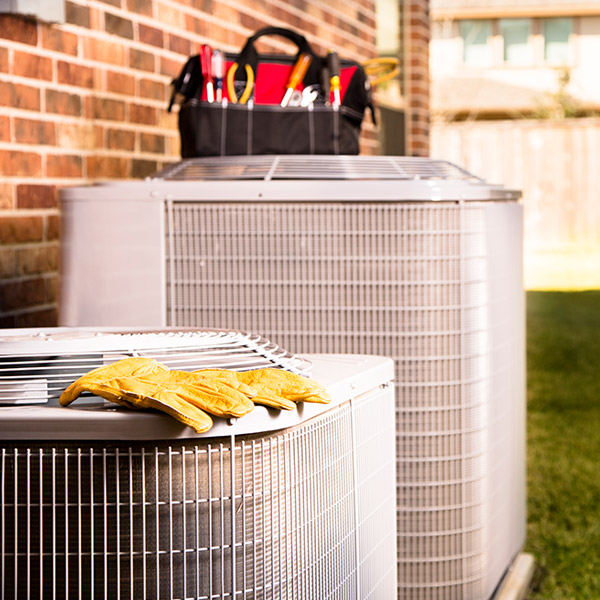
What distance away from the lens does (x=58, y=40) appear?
3.12 metres

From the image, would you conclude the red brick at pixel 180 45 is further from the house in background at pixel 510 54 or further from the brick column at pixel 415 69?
the house in background at pixel 510 54

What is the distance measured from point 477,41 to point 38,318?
2569cm

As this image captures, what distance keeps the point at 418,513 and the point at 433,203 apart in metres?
0.75

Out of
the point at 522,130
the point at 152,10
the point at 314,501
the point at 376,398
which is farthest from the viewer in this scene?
the point at 522,130

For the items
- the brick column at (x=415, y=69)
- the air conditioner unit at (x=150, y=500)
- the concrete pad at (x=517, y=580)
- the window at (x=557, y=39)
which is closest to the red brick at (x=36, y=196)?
the air conditioner unit at (x=150, y=500)

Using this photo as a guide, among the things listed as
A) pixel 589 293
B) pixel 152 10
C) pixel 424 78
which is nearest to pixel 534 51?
pixel 589 293

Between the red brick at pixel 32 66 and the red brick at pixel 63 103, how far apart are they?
0.05 metres

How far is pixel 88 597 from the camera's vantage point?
154 cm

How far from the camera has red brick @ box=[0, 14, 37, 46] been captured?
288 centimetres

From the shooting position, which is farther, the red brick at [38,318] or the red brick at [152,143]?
the red brick at [152,143]

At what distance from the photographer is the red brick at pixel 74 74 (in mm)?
3148

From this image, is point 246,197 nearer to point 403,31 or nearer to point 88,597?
point 88,597

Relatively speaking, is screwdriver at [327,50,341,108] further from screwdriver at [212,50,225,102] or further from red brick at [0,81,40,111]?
red brick at [0,81,40,111]

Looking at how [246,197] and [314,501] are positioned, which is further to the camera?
[246,197]
